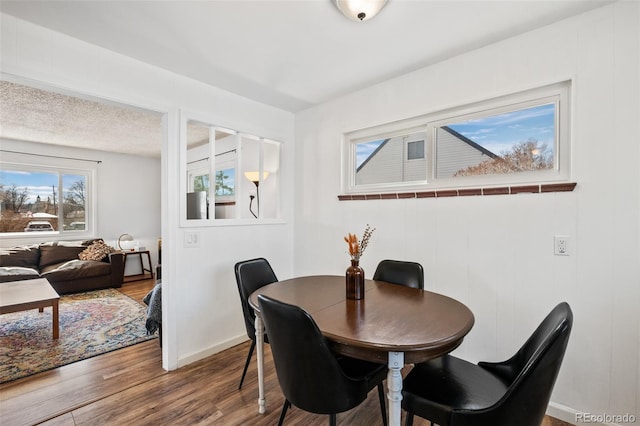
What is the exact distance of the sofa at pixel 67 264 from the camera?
4246 mm

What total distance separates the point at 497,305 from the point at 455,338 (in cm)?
105

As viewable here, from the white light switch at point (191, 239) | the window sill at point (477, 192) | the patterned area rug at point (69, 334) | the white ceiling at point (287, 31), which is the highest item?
the white ceiling at point (287, 31)

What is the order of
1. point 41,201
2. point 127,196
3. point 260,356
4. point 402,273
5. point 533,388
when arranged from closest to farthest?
1. point 533,388
2. point 260,356
3. point 402,273
4. point 41,201
5. point 127,196

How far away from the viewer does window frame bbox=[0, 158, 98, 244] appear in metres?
4.75

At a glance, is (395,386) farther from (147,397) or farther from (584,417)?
(147,397)

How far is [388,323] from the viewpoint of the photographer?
4.37 feet

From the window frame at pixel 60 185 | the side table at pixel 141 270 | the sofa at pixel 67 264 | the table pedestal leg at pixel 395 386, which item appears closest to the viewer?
the table pedestal leg at pixel 395 386

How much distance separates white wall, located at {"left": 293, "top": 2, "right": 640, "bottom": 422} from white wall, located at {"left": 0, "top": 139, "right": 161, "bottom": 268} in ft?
17.9

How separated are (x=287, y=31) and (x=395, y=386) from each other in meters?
2.06

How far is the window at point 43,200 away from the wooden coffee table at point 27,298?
7.19ft

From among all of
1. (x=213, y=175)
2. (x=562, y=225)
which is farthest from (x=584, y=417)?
(x=213, y=175)

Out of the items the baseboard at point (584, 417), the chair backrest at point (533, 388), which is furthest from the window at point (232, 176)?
the baseboard at point (584, 417)

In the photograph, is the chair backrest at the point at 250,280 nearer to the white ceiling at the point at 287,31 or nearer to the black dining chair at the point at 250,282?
the black dining chair at the point at 250,282

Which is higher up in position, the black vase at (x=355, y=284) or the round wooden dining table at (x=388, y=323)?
the black vase at (x=355, y=284)
